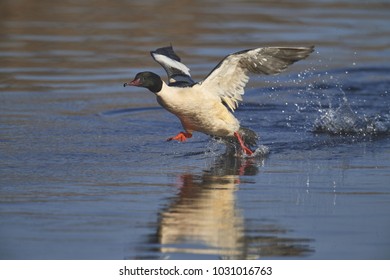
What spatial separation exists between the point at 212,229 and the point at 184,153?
2862 millimetres

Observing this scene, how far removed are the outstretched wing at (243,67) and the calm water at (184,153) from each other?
0.65m

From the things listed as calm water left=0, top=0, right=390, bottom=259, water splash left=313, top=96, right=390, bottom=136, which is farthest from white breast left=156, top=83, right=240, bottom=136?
water splash left=313, top=96, right=390, bottom=136

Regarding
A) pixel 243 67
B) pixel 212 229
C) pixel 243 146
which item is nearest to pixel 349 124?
pixel 243 146

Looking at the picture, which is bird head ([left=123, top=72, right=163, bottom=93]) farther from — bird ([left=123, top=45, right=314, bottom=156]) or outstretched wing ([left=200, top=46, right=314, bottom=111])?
outstretched wing ([left=200, top=46, right=314, bottom=111])

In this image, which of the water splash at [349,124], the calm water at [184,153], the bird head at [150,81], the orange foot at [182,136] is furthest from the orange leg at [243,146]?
the water splash at [349,124]

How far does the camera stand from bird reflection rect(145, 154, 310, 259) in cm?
670

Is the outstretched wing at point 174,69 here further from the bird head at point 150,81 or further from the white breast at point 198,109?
the bird head at point 150,81

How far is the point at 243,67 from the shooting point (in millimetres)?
9773

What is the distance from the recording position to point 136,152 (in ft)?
32.5

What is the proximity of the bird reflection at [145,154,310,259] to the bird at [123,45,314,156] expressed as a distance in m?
1.08

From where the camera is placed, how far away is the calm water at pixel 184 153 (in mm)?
7004

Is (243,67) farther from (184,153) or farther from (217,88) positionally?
(184,153)

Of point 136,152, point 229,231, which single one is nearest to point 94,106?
point 136,152
